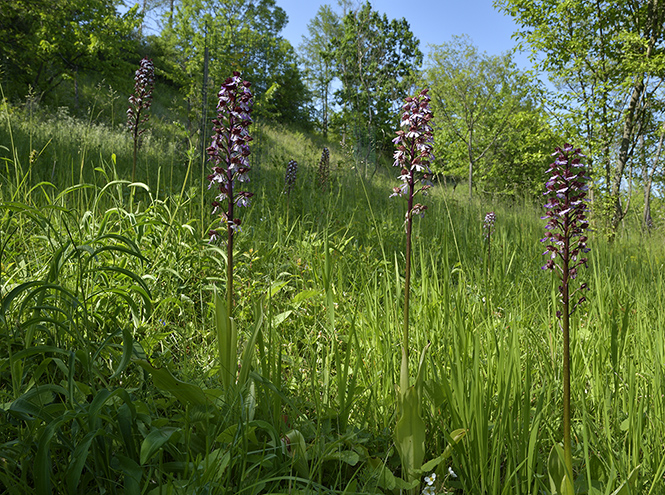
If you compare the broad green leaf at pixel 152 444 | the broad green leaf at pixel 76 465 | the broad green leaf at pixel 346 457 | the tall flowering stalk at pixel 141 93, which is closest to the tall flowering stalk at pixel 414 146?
the broad green leaf at pixel 346 457

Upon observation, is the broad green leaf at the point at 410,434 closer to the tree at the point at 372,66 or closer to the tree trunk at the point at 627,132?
the tree trunk at the point at 627,132

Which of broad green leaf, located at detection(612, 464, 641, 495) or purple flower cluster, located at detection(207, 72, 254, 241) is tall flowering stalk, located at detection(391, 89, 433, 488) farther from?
purple flower cluster, located at detection(207, 72, 254, 241)

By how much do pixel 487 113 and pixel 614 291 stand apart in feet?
69.4

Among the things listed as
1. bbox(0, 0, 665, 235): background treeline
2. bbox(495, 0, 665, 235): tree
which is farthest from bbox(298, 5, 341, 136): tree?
bbox(495, 0, 665, 235): tree

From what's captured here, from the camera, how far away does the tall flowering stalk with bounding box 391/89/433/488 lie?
122cm

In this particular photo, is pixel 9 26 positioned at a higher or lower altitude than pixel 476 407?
higher

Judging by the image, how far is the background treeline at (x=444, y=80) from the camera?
32.2 feet

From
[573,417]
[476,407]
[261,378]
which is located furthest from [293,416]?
[573,417]

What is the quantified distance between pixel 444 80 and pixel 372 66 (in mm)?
8325

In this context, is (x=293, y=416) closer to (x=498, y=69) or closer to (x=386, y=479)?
(x=386, y=479)

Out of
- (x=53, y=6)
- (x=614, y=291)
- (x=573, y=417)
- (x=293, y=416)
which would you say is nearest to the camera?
(x=293, y=416)

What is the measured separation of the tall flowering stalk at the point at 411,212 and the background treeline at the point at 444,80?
0.96 m

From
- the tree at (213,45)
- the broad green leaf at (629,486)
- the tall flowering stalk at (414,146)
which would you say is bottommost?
the broad green leaf at (629,486)

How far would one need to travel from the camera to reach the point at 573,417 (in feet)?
5.33
